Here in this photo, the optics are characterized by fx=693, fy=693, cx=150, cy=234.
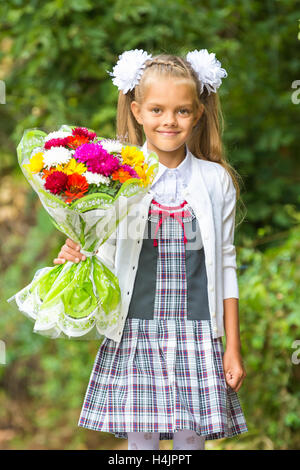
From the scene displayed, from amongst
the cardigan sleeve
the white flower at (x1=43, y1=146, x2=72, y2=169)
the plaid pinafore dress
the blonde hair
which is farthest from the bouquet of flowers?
the cardigan sleeve

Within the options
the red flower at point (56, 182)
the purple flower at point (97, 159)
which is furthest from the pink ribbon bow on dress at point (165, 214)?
the red flower at point (56, 182)

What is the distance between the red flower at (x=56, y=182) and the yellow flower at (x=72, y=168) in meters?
0.02

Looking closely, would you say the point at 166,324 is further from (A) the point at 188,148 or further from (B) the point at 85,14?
(B) the point at 85,14

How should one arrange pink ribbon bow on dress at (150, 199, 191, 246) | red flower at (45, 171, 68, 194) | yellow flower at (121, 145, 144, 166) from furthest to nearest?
pink ribbon bow on dress at (150, 199, 191, 246)
yellow flower at (121, 145, 144, 166)
red flower at (45, 171, 68, 194)

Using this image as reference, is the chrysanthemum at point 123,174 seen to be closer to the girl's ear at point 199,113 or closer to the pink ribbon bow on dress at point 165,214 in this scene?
the pink ribbon bow on dress at point 165,214

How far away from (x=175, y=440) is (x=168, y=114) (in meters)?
1.15

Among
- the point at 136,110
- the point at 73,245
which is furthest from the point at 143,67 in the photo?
the point at 73,245

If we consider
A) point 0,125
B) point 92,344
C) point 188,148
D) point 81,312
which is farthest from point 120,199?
point 0,125

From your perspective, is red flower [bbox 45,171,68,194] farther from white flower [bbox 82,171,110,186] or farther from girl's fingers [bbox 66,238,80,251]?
girl's fingers [bbox 66,238,80,251]

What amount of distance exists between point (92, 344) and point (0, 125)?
6.33 ft

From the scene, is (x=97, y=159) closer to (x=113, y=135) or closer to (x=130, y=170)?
(x=130, y=170)

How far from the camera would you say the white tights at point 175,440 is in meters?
2.43

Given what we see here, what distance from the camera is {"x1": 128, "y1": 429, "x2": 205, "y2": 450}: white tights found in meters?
2.43

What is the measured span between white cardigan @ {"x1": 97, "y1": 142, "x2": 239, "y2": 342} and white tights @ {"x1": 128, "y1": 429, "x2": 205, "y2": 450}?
35cm
